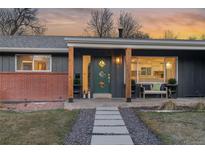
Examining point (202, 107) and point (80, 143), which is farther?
point (202, 107)

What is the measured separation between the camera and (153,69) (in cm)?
1434

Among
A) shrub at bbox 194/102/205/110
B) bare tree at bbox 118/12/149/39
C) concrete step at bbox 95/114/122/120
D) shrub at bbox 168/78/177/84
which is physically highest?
bare tree at bbox 118/12/149/39

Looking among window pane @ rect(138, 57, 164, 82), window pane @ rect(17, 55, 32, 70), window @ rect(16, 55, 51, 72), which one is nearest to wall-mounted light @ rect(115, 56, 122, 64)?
window pane @ rect(138, 57, 164, 82)

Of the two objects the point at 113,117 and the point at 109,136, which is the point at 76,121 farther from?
the point at 109,136

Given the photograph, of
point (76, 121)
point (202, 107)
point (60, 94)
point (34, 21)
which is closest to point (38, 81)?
point (60, 94)

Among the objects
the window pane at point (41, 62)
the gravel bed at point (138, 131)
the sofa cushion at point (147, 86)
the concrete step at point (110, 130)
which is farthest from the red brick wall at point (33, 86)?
the concrete step at point (110, 130)

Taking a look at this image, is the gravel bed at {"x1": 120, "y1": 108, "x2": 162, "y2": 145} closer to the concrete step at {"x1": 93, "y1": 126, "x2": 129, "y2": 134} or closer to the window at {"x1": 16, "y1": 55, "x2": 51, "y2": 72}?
the concrete step at {"x1": 93, "y1": 126, "x2": 129, "y2": 134}

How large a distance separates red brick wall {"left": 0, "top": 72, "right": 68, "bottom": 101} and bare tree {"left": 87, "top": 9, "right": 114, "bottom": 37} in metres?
12.1

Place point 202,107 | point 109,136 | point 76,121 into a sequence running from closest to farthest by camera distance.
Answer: point 109,136 < point 76,121 < point 202,107

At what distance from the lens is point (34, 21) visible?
2734cm

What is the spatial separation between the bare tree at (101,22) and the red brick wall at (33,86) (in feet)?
39.8

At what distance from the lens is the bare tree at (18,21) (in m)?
27.4

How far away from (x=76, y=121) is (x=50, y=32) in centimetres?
1726

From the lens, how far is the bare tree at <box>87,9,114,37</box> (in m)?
25.6
